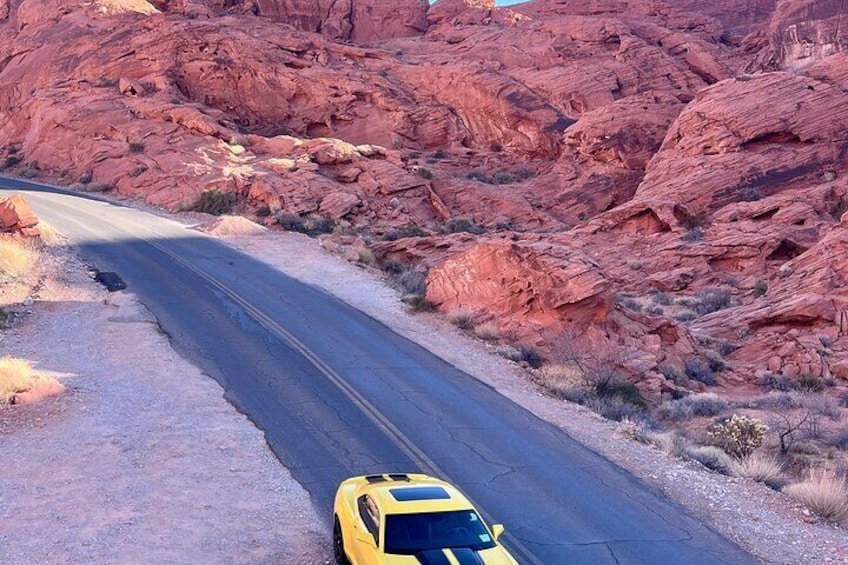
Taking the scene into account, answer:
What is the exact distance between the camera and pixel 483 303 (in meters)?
20.6

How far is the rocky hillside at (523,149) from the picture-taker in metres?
21.4

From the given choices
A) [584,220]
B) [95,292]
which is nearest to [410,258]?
[95,292]

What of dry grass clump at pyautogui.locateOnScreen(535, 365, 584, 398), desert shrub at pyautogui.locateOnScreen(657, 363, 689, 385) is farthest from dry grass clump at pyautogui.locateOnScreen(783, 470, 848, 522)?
desert shrub at pyautogui.locateOnScreen(657, 363, 689, 385)

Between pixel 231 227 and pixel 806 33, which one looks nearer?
pixel 231 227

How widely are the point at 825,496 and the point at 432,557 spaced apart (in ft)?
21.5

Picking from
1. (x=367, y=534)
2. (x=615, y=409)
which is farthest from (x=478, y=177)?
(x=367, y=534)

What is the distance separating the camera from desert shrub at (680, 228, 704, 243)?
105 ft

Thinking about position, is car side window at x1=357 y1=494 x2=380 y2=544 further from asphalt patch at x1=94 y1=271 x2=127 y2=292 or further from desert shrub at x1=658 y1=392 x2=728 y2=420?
asphalt patch at x1=94 y1=271 x2=127 y2=292

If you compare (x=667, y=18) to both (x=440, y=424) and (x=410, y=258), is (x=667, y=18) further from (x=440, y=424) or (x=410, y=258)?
(x=440, y=424)

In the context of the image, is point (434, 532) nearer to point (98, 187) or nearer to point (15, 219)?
point (15, 219)

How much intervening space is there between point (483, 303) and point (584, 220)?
2176 cm

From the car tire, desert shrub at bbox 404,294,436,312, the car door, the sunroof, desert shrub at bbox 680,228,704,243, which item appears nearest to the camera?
the car door

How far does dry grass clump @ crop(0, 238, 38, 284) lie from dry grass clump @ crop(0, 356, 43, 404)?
7249 mm

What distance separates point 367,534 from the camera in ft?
23.9
